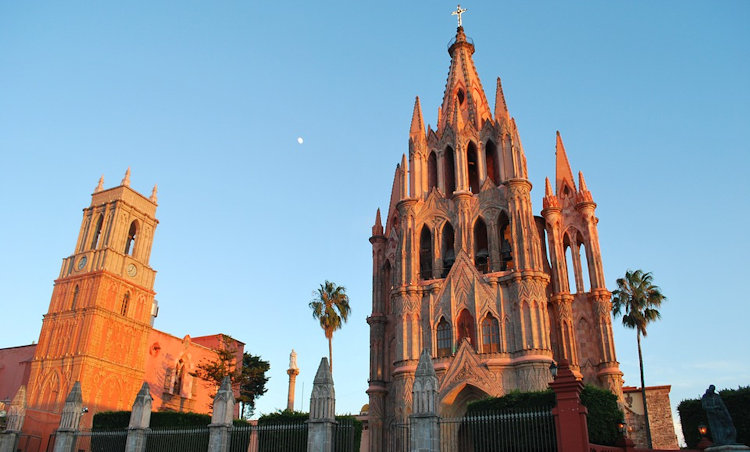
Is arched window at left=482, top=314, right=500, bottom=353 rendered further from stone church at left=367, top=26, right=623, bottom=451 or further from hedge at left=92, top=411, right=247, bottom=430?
hedge at left=92, top=411, right=247, bottom=430

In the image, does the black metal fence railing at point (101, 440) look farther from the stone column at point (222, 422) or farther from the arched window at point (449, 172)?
the arched window at point (449, 172)

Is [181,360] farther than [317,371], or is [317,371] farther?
[181,360]

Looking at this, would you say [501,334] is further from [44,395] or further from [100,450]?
[44,395]

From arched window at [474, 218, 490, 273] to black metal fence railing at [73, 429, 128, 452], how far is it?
2259cm

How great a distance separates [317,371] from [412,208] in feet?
66.2

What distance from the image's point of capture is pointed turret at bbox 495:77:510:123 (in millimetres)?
39713

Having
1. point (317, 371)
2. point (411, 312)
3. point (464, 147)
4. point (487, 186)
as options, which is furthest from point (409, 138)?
point (317, 371)

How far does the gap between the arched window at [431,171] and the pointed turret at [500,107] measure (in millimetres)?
5097

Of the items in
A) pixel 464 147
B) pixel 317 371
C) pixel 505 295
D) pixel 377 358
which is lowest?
pixel 317 371

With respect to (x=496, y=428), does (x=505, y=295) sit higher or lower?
higher

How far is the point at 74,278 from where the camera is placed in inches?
1699

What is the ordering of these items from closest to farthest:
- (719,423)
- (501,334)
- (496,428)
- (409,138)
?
(719,423) → (496,428) → (501,334) → (409,138)

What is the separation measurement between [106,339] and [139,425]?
21.3m

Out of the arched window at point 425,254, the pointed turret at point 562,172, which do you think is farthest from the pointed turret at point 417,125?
the pointed turret at point 562,172
